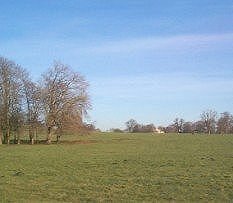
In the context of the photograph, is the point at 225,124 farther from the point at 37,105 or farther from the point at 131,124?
the point at 37,105

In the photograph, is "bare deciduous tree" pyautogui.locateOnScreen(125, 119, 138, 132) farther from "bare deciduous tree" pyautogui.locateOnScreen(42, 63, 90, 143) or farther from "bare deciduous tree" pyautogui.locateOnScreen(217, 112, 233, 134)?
"bare deciduous tree" pyautogui.locateOnScreen(42, 63, 90, 143)

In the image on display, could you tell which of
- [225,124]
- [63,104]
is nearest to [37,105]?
[63,104]

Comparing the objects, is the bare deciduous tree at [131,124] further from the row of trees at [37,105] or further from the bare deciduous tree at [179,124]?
the row of trees at [37,105]

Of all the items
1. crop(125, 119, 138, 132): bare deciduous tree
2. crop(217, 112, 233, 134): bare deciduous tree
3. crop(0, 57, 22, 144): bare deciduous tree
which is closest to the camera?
crop(0, 57, 22, 144): bare deciduous tree

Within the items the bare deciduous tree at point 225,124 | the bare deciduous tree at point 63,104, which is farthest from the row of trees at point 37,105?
the bare deciduous tree at point 225,124

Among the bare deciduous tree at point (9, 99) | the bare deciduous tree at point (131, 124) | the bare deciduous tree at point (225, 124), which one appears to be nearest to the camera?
the bare deciduous tree at point (9, 99)

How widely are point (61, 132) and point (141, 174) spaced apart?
52020 mm

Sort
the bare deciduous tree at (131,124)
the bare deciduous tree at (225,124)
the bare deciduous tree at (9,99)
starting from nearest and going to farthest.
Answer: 1. the bare deciduous tree at (9,99)
2. the bare deciduous tree at (225,124)
3. the bare deciduous tree at (131,124)

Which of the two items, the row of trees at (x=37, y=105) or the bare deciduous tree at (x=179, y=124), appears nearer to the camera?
the row of trees at (x=37, y=105)

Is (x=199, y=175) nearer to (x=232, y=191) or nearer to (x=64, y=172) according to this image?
(x=232, y=191)

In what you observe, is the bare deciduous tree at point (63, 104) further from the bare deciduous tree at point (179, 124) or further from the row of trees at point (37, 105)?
the bare deciduous tree at point (179, 124)

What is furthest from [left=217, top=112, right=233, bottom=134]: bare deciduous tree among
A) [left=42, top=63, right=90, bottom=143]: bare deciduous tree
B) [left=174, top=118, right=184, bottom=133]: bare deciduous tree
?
[left=42, top=63, right=90, bottom=143]: bare deciduous tree

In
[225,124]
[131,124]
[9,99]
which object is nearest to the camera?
[9,99]

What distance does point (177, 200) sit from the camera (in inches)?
590
